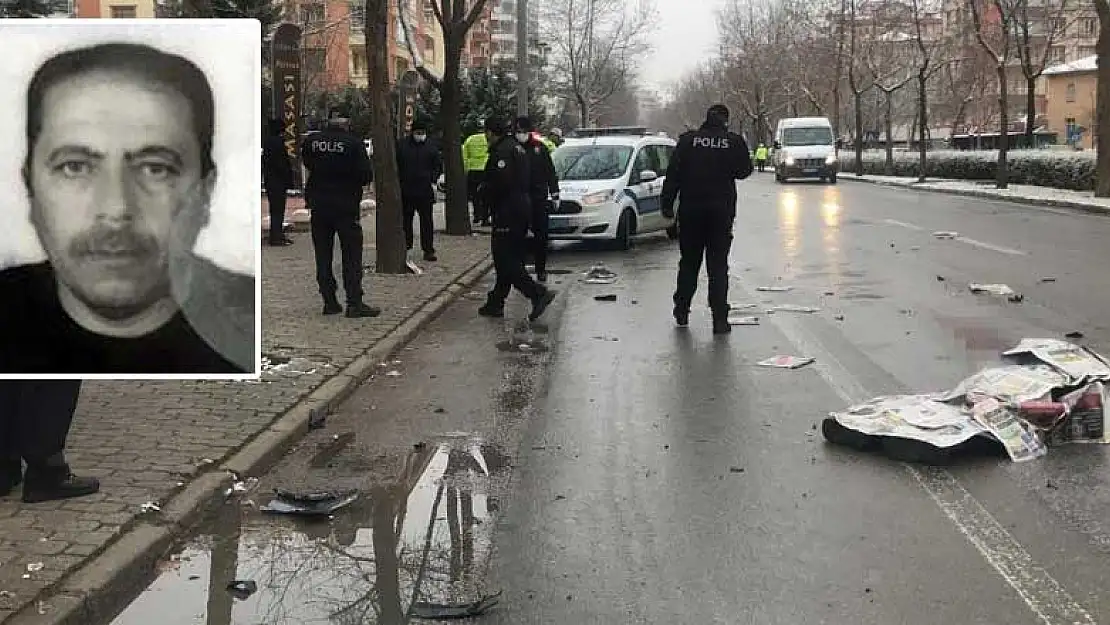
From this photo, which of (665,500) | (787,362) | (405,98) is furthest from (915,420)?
(405,98)

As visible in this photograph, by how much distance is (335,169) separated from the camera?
10992 millimetres

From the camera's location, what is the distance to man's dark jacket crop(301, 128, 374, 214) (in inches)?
429

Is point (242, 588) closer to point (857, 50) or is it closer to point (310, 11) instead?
point (310, 11)

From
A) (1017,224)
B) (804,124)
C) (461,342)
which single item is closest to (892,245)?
(1017,224)

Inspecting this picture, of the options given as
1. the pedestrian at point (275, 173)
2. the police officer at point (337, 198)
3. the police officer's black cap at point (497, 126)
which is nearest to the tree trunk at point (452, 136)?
the pedestrian at point (275, 173)

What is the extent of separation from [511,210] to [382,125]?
2884mm

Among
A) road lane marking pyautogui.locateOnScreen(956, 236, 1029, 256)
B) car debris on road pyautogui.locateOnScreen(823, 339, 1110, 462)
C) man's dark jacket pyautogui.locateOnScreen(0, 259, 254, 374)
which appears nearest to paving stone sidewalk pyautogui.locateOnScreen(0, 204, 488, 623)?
man's dark jacket pyautogui.locateOnScreen(0, 259, 254, 374)

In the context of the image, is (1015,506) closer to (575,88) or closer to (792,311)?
(792,311)

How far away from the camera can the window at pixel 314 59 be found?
145ft

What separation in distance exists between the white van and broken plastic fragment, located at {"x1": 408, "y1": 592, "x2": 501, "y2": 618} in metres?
43.0

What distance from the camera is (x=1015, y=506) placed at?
5586 mm

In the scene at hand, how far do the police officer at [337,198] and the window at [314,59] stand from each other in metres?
33.8

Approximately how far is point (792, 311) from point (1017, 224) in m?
12.4

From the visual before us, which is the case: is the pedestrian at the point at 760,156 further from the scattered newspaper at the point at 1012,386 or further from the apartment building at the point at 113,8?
the scattered newspaper at the point at 1012,386
